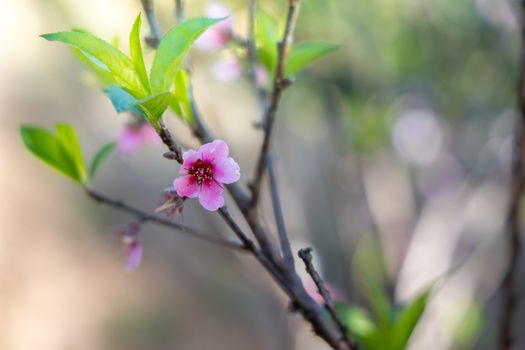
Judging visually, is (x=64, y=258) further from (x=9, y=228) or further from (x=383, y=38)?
(x=383, y=38)

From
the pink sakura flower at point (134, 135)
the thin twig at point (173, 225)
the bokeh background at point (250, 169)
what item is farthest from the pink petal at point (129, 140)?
the bokeh background at point (250, 169)

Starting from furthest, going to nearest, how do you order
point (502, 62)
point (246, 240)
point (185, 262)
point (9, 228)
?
point (185, 262)
point (502, 62)
point (9, 228)
point (246, 240)

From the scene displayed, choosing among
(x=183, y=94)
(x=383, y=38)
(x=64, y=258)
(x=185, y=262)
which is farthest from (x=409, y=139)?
(x=183, y=94)

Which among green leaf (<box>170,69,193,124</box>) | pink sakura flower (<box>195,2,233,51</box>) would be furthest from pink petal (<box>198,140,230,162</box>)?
pink sakura flower (<box>195,2,233,51</box>)

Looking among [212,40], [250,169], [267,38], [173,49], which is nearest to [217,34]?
[212,40]

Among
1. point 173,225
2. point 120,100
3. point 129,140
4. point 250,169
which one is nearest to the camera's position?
point 120,100

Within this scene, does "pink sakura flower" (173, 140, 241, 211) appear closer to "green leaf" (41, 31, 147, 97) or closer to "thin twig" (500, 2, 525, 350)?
"green leaf" (41, 31, 147, 97)

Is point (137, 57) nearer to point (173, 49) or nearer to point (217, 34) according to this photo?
point (173, 49)

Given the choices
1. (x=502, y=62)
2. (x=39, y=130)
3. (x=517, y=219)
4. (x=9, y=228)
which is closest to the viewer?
(x=39, y=130)
